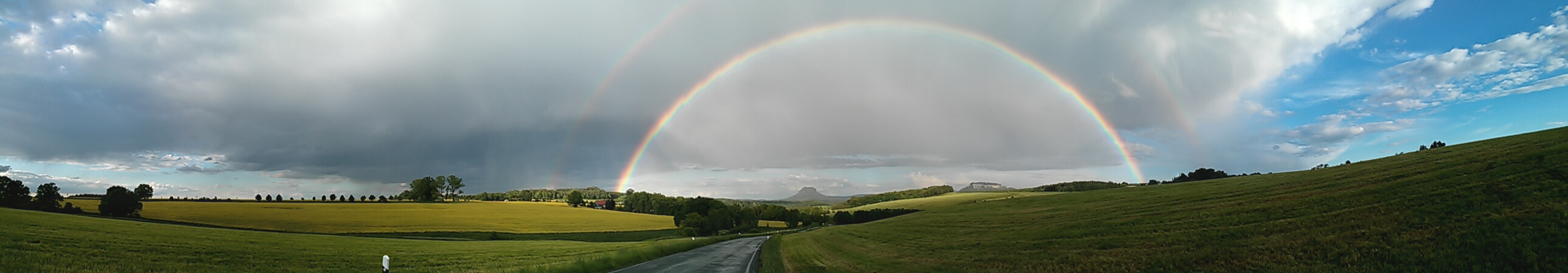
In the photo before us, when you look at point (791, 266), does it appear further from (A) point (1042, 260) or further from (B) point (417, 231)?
(B) point (417, 231)

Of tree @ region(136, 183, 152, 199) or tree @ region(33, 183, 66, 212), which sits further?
tree @ region(136, 183, 152, 199)

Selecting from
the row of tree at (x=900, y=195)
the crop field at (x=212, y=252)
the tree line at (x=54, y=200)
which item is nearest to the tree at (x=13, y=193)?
the tree line at (x=54, y=200)

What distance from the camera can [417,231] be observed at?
65312mm

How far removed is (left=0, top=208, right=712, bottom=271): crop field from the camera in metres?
24.7

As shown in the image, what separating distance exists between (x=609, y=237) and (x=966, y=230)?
5361 centimetres

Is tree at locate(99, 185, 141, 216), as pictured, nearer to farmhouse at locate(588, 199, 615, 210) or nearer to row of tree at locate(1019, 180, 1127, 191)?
farmhouse at locate(588, 199, 615, 210)

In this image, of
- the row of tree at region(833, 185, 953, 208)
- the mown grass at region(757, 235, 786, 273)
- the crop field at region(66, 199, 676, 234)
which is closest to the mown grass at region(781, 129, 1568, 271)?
the mown grass at region(757, 235, 786, 273)

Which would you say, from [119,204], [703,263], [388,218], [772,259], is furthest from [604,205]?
[703,263]

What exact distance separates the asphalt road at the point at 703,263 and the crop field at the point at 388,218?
133ft

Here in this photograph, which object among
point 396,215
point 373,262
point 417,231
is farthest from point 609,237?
point 373,262

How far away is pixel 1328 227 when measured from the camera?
13.5 m

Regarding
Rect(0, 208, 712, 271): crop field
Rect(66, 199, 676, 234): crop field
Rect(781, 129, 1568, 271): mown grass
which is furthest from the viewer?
Rect(66, 199, 676, 234): crop field

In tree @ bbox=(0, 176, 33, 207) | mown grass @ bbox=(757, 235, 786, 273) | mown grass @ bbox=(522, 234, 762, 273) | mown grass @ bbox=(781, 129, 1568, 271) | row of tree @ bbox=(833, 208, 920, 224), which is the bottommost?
row of tree @ bbox=(833, 208, 920, 224)

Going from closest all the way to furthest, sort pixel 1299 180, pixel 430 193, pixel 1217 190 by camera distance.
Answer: pixel 1299 180
pixel 1217 190
pixel 430 193
